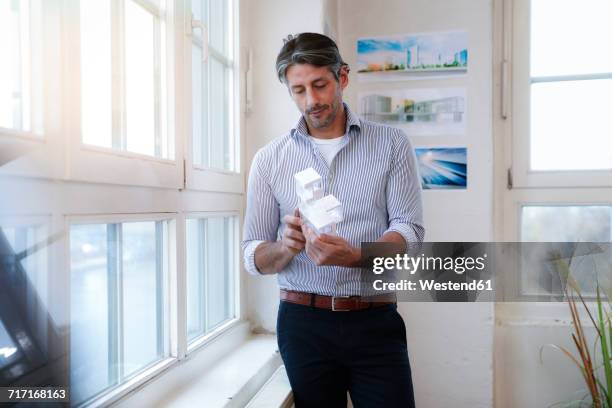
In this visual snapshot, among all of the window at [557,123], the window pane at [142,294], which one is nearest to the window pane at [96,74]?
the window pane at [142,294]

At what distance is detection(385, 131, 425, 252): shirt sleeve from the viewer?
1095 mm

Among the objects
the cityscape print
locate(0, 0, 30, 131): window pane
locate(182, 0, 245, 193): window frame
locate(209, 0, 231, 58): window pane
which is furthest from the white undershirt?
the cityscape print

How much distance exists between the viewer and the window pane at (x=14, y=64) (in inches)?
27.6

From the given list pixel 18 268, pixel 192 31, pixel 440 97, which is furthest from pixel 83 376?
pixel 440 97

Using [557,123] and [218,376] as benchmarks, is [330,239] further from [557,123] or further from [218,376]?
[557,123]

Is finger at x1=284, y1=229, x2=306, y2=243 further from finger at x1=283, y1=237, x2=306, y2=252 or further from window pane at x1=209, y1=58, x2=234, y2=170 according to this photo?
window pane at x1=209, y1=58, x2=234, y2=170

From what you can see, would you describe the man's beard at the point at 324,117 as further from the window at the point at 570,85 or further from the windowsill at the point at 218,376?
the window at the point at 570,85

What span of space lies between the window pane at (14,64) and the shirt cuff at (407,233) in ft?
2.61

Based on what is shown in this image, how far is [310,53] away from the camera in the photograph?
1.11m

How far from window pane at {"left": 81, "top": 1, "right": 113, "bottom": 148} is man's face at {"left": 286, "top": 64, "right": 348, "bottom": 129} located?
1.44 ft

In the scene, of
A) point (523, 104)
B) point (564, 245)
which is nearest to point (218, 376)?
point (564, 245)

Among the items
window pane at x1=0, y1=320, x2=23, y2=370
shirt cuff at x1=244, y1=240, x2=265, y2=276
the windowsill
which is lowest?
the windowsill

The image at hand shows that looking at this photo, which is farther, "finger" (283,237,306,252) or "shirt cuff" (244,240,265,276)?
"shirt cuff" (244,240,265,276)

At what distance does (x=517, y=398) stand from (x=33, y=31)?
2.13m
